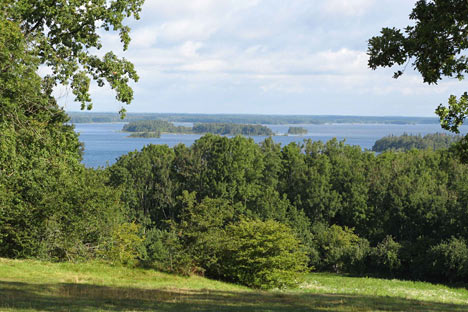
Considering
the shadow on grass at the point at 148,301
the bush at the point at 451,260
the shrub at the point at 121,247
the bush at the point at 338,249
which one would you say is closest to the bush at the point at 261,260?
the shrub at the point at 121,247

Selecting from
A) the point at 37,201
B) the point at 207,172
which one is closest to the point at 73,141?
the point at 37,201

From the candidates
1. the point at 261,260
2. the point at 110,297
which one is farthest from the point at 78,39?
the point at 261,260

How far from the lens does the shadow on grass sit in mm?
14242

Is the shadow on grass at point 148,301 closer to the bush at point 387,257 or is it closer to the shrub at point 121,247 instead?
the shrub at point 121,247

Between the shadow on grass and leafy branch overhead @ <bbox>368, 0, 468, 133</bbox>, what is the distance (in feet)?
24.9

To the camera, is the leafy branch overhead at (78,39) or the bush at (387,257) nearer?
the leafy branch overhead at (78,39)

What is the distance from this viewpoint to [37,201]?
2778cm

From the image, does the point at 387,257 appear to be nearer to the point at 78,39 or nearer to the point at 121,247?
the point at 121,247

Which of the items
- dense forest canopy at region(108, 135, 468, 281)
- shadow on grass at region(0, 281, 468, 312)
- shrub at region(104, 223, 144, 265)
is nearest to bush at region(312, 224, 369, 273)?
dense forest canopy at region(108, 135, 468, 281)

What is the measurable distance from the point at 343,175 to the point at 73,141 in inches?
2009

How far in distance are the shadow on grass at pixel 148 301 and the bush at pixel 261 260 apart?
37.3 feet

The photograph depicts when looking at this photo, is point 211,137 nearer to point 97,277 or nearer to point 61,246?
point 61,246

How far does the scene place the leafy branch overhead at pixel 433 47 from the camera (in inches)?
416

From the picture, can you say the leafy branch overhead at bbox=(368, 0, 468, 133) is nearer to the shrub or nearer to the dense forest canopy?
the shrub
